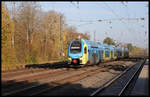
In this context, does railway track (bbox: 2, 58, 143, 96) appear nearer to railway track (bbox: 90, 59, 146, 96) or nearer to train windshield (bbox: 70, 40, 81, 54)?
railway track (bbox: 90, 59, 146, 96)

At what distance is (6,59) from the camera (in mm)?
26234

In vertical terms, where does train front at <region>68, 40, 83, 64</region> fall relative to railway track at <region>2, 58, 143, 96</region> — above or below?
above

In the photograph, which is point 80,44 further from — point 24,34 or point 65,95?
point 24,34

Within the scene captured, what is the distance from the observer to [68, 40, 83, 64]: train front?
22.4m

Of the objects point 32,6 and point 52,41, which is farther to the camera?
point 52,41

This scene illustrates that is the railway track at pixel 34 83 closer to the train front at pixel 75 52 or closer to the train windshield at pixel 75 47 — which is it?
the train front at pixel 75 52

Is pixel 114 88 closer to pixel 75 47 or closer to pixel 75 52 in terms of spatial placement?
pixel 75 52

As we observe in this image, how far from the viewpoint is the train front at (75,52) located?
22398 mm

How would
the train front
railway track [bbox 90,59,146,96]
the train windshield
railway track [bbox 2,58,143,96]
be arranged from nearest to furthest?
railway track [bbox 2,58,143,96]
railway track [bbox 90,59,146,96]
the train front
the train windshield

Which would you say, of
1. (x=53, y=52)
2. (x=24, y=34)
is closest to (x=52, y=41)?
(x=53, y=52)

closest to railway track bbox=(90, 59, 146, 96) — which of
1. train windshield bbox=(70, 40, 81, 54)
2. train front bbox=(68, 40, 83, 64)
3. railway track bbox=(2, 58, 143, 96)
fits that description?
railway track bbox=(2, 58, 143, 96)

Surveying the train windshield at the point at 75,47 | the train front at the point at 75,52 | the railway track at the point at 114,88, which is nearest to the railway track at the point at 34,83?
the railway track at the point at 114,88

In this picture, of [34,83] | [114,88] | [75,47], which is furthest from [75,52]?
[114,88]

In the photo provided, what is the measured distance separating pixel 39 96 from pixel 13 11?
27422mm
